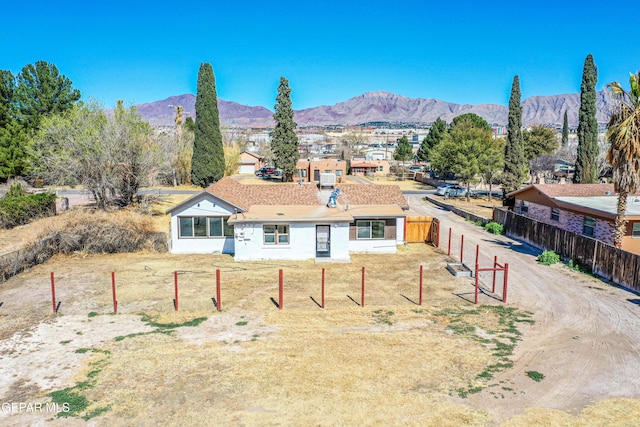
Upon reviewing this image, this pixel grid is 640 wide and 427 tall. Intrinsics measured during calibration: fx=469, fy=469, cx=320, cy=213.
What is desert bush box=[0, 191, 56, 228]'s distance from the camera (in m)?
32.8

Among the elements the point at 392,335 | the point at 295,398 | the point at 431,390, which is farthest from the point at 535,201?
the point at 295,398

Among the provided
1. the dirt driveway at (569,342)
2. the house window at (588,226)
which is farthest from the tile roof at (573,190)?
Result: the dirt driveway at (569,342)

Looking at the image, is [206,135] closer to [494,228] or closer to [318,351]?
[494,228]

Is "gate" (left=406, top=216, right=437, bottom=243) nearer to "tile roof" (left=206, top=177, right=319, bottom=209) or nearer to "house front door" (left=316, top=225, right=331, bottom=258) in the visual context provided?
"tile roof" (left=206, top=177, right=319, bottom=209)

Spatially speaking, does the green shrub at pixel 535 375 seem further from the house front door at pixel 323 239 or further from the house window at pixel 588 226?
the house window at pixel 588 226

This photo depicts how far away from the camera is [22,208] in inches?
1351

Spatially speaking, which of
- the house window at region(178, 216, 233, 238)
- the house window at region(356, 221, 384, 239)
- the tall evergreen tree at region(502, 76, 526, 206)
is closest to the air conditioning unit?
the house window at region(356, 221, 384, 239)

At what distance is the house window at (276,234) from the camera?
1021 inches

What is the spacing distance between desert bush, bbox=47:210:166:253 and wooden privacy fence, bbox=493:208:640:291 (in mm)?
22585

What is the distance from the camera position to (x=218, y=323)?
53.7 feet

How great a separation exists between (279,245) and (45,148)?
2316 centimetres

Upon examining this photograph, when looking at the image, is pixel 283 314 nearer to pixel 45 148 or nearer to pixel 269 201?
pixel 269 201

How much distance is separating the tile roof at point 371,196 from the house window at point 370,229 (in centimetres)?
217

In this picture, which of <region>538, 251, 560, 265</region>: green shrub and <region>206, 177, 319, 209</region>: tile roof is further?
<region>206, 177, 319, 209</region>: tile roof
